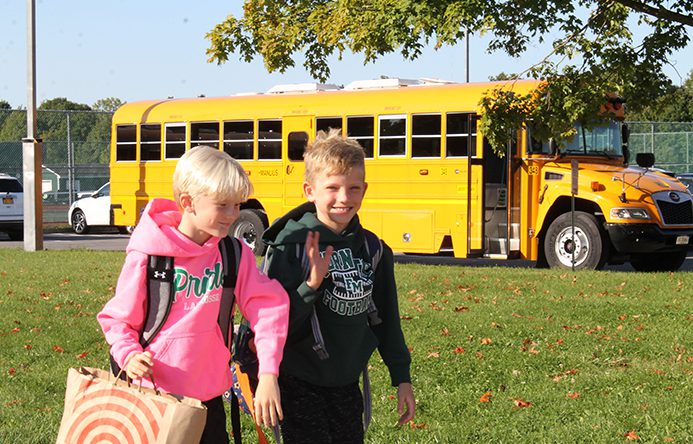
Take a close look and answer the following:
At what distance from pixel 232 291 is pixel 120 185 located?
18.7 m

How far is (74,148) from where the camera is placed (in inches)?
1251

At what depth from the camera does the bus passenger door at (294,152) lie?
19.3 metres

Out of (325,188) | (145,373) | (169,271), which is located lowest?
(145,373)

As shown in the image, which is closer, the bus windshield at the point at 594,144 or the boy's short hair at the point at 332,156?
the boy's short hair at the point at 332,156

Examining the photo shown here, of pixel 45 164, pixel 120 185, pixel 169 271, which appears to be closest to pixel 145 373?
pixel 169 271

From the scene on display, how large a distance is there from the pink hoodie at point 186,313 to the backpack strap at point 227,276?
2 centimetres

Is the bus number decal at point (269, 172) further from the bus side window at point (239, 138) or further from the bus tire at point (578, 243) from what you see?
the bus tire at point (578, 243)

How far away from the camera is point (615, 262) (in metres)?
16.8

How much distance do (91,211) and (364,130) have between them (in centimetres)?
1368

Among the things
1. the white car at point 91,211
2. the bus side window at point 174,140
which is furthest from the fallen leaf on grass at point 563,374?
the white car at point 91,211

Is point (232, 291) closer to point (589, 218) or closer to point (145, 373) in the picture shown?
point (145, 373)

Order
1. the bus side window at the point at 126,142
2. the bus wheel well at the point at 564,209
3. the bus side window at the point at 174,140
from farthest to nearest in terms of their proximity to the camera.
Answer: the bus side window at the point at 126,142 < the bus side window at the point at 174,140 < the bus wheel well at the point at 564,209

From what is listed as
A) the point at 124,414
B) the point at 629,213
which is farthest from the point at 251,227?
the point at 124,414

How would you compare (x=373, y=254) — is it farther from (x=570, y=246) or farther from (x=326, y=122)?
(x=326, y=122)
